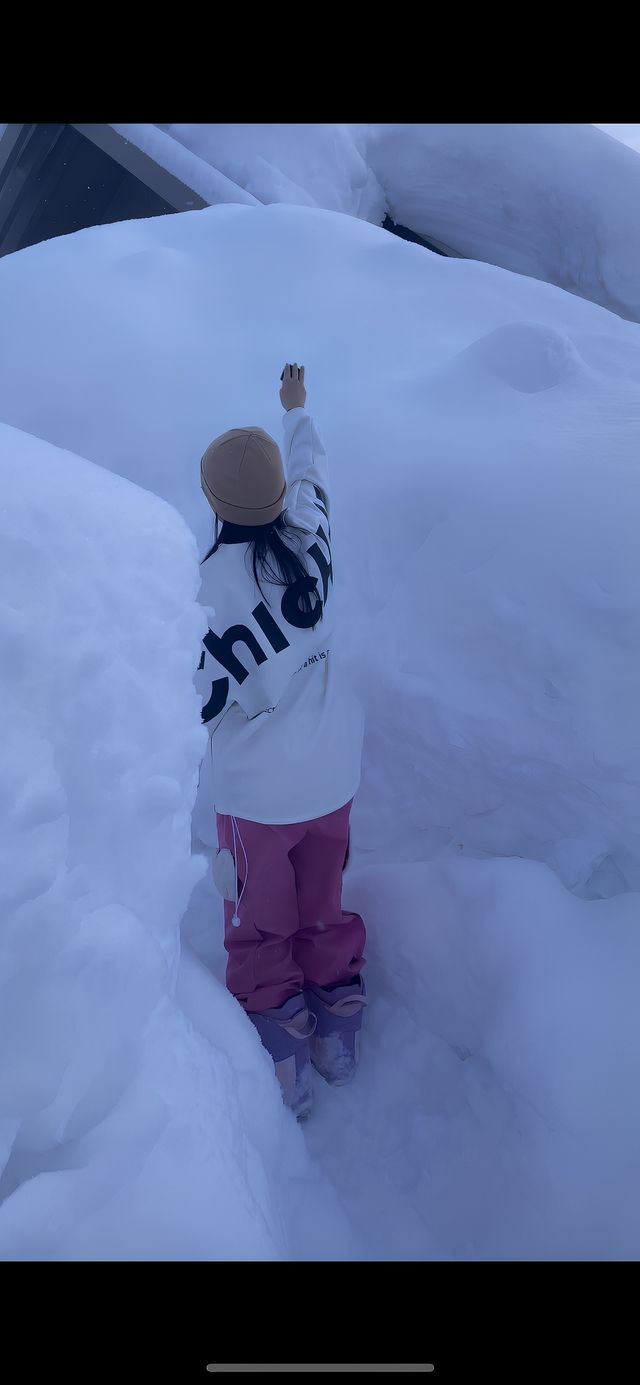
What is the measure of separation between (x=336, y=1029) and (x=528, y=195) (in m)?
4.16

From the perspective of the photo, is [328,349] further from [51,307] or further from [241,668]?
[241,668]

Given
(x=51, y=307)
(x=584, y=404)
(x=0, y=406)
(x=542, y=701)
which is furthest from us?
(x=51, y=307)

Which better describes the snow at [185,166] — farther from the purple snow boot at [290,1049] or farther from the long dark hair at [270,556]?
the purple snow boot at [290,1049]

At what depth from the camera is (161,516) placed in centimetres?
81

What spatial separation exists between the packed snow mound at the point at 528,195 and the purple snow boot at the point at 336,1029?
3.64 meters

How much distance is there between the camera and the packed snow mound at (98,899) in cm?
49

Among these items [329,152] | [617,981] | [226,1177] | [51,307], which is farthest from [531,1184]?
[329,152]

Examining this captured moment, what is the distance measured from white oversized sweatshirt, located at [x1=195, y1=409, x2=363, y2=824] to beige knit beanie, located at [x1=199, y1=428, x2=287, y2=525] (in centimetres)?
5

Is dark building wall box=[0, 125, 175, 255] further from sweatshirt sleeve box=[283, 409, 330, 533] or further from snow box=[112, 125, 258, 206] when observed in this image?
sweatshirt sleeve box=[283, 409, 330, 533]

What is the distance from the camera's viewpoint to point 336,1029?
1266mm

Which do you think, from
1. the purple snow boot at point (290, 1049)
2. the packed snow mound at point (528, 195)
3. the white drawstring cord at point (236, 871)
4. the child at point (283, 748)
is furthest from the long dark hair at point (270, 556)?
the packed snow mound at point (528, 195)

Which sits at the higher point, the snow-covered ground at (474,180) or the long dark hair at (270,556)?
the snow-covered ground at (474,180)

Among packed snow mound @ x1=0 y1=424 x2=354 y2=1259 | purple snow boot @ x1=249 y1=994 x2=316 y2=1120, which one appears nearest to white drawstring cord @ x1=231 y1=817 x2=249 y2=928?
purple snow boot @ x1=249 y1=994 x2=316 y2=1120

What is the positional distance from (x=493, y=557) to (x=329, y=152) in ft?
11.8
